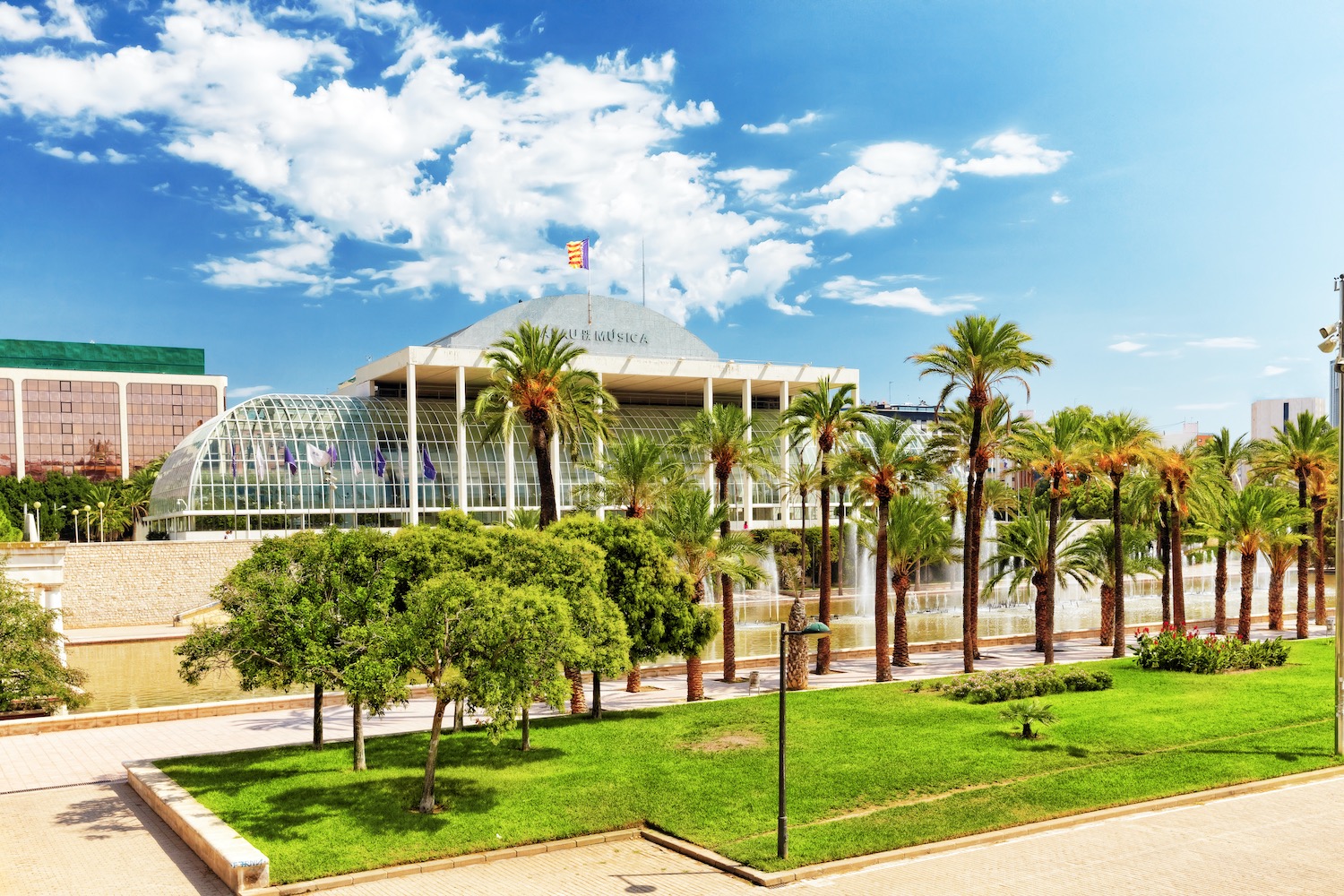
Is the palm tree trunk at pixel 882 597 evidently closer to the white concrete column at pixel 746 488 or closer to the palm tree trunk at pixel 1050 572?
the palm tree trunk at pixel 1050 572

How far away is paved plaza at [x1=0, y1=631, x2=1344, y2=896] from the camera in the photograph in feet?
49.9

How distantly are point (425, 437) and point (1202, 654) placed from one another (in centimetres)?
5384

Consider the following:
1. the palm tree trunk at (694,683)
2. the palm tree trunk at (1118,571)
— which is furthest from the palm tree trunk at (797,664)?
the palm tree trunk at (1118,571)

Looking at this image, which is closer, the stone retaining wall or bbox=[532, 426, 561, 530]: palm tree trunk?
bbox=[532, 426, 561, 530]: palm tree trunk

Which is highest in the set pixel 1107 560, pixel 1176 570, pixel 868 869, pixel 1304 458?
pixel 1304 458

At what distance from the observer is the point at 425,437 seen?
236ft

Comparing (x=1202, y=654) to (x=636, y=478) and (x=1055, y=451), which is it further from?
(x=636, y=478)

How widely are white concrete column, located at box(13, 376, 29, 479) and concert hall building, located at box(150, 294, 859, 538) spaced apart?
62.4 metres

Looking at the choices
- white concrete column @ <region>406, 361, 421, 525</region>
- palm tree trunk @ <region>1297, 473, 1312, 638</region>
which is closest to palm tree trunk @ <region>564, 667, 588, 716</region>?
palm tree trunk @ <region>1297, 473, 1312, 638</region>

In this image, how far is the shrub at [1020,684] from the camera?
90.8ft

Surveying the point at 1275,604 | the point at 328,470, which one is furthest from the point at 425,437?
the point at 1275,604

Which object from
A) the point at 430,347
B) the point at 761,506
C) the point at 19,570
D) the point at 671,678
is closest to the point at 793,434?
the point at 671,678

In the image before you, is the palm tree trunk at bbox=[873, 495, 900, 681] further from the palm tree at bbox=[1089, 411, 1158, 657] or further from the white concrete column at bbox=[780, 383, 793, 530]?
the white concrete column at bbox=[780, 383, 793, 530]

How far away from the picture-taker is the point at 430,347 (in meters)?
68.8
